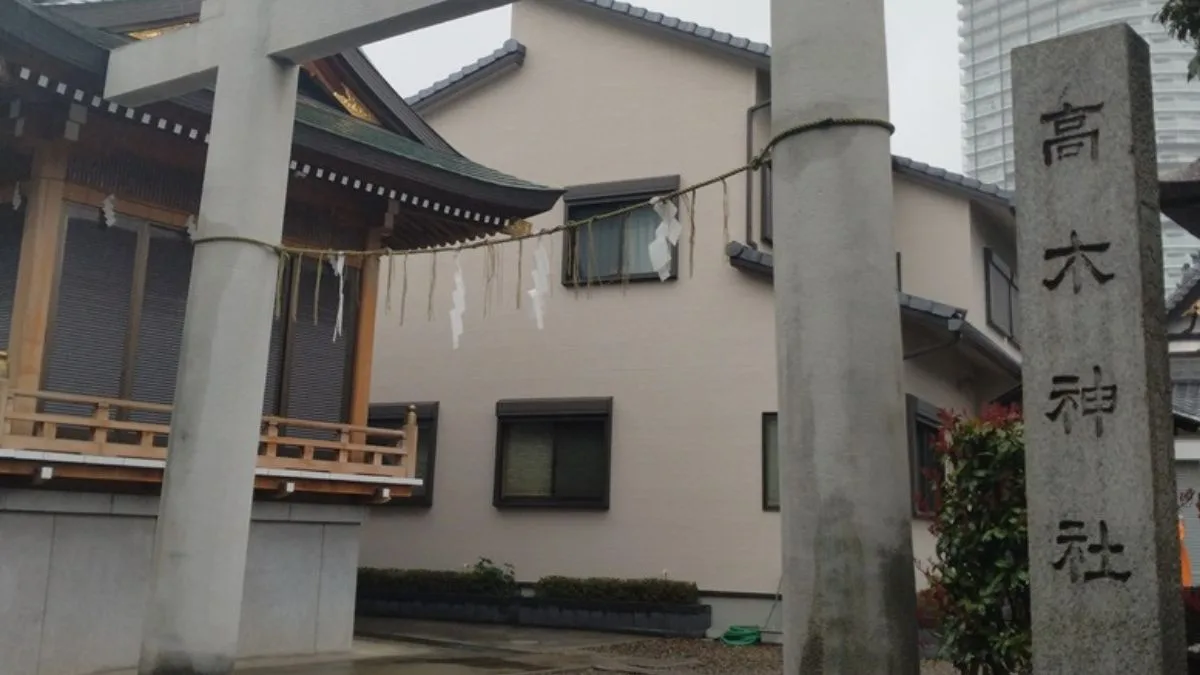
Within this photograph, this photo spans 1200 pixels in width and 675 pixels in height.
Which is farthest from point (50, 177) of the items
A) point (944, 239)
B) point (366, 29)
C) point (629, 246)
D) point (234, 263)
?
point (944, 239)

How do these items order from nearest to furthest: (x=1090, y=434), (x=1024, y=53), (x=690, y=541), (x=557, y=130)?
(x=1090, y=434) < (x=1024, y=53) < (x=690, y=541) < (x=557, y=130)

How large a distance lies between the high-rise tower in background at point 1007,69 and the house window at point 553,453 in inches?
2709

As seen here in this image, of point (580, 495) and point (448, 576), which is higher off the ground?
point (580, 495)

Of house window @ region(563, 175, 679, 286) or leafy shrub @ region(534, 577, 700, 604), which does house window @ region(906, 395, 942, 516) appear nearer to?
leafy shrub @ region(534, 577, 700, 604)

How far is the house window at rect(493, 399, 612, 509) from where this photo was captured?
1764cm

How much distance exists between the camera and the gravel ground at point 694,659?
12969 mm

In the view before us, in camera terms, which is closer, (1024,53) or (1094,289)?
(1094,289)

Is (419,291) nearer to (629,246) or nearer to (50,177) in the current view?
(629,246)

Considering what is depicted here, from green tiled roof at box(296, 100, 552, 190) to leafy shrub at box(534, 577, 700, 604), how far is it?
619 cm

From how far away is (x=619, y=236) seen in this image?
1805 centimetres

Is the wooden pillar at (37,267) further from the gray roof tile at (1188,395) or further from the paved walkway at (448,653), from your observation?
the gray roof tile at (1188,395)

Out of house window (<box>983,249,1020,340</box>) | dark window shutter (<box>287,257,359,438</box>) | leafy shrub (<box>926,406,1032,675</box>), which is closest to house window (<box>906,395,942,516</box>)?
house window (<box>983,249,1020,340</box>)

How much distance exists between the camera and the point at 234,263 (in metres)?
A: 8.77

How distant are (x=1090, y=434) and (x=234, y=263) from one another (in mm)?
6463
